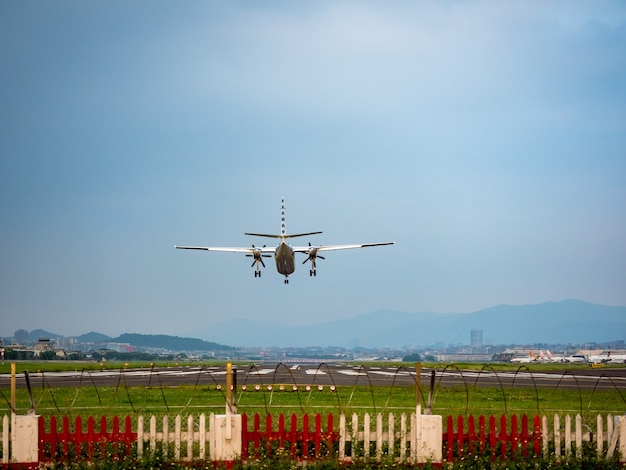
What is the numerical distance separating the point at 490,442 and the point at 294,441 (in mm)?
4707

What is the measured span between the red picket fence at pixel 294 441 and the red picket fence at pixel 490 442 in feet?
9.00

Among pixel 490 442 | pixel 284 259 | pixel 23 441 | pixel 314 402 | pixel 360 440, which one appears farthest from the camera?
pixel 284 259

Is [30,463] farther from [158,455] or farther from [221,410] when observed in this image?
[221,410]

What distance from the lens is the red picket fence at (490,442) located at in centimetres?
2009

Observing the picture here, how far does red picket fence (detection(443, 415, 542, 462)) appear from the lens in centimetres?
2009

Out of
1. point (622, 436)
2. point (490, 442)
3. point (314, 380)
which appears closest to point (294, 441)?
point (490, 442)

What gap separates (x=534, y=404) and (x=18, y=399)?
24.0 meters

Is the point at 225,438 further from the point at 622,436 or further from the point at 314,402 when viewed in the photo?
the point at 314,402

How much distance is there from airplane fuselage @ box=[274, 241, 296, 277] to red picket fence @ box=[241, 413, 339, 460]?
198 ft

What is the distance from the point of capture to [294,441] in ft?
64.7

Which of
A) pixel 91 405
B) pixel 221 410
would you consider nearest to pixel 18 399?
pixel 91 405

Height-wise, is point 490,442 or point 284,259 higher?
point 284,259

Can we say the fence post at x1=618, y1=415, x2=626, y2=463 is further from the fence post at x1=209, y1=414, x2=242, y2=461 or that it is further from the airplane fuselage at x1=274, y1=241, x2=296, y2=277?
the airplane fuselage at x1=274, y1=241, x2=296, y2=277

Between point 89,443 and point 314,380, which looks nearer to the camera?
point 89,443
